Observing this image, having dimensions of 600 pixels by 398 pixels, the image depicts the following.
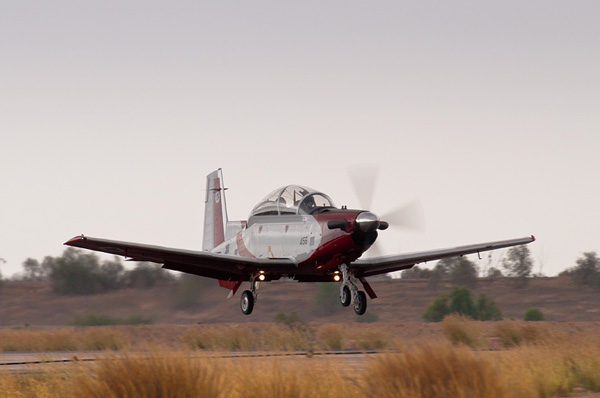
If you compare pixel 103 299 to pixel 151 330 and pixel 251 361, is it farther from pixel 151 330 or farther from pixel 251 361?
pixel 251 361

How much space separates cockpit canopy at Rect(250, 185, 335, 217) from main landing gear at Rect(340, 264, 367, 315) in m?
1.84

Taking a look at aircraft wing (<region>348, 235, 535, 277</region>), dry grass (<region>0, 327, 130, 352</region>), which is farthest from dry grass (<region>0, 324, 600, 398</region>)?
dry grass (<region>0, 327, 130, 352</region>)

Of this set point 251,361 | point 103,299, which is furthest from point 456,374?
point 103,299

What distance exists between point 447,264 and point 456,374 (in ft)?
217

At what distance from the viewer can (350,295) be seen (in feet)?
75.9

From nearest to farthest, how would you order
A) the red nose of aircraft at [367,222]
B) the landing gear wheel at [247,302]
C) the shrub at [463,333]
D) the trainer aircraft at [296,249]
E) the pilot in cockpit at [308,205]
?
the red nose of aircraft at [367,222] → the trainer aircraft at [296,249] → the pilot in cockpit at [308,205] → the landing gear wheel at [247,302] → the shrub at [463,333]

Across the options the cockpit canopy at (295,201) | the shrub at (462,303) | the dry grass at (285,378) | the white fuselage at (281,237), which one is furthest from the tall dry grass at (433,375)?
the shrub at (462,303)

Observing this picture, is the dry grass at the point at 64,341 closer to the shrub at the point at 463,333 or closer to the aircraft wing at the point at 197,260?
the aircraft wing at the point at 197,260

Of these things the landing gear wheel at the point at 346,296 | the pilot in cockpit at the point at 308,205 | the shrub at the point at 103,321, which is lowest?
the landing gear wheel at the point at 346,296

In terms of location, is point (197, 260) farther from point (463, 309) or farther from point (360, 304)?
point (463, 309)

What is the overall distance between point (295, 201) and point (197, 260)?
3540 millimetres

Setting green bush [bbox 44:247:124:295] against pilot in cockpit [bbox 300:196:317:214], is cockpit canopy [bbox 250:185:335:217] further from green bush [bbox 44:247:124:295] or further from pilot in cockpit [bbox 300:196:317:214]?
green bush [bbox 44:247:124:295]

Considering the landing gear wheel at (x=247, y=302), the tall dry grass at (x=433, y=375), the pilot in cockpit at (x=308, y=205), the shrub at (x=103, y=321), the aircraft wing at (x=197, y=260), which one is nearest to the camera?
the tall dry grass at (x=433, y=375)

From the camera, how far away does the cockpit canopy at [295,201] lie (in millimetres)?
23797
